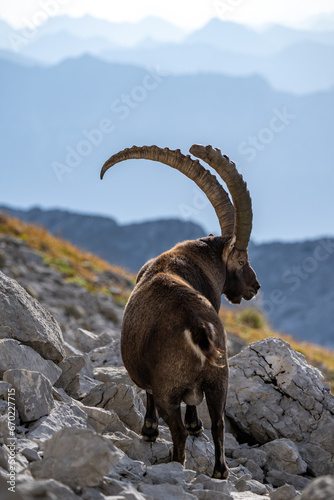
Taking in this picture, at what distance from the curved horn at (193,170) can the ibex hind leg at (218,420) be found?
8.98ft

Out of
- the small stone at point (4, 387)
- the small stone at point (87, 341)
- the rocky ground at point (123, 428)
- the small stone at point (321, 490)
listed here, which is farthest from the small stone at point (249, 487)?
the small stone at point (87, 341)

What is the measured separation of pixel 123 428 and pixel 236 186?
3.07m

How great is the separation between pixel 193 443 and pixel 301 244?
5010 inches

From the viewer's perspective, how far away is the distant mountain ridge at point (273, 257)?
11794 cm

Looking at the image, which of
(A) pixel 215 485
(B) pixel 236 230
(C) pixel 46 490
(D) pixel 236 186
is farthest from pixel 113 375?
(C) pixel 46 490

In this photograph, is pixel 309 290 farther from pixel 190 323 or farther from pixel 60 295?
pixel 190 323

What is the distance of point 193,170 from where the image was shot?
7.58 m

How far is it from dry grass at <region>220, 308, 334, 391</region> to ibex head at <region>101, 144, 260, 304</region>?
510 inches

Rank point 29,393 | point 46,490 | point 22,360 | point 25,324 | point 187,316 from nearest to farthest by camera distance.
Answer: point 46,490, point 187,316, point 29,393, point 22,360, point 25,324

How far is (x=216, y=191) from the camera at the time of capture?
7.68 m

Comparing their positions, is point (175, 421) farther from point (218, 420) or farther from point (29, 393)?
point (29, 393)

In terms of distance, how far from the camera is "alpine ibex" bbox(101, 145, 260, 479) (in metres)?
5.37

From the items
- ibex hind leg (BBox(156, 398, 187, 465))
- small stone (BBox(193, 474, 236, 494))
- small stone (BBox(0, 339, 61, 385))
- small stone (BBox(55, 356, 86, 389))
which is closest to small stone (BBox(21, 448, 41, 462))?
ibex hind leg (BBox(156, 398, 187, 465))

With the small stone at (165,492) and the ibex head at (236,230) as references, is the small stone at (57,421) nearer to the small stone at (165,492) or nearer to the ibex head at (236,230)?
the small stone at (165,492)
